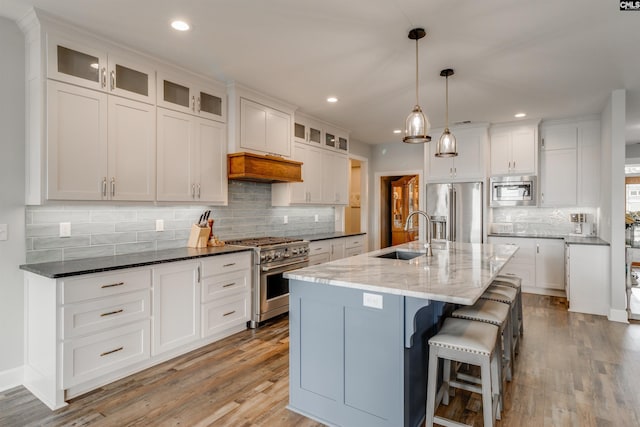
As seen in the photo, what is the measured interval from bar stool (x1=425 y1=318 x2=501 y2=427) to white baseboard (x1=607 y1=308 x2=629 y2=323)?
9.80 ft

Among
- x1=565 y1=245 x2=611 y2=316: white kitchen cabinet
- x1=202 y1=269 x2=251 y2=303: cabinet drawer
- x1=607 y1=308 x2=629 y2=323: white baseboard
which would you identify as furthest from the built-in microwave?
x1=202 y1=269 x2=251 y2=303: cabinet drawer

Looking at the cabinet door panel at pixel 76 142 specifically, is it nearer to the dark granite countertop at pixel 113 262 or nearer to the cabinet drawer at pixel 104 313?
the dark granite countertop at pixel 113 262

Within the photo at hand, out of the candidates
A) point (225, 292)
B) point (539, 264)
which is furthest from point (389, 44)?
point (539, 264)

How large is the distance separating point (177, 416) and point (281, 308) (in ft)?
6.31

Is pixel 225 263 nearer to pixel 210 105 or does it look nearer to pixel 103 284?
pixel 103 284

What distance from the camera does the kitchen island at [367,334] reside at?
186 centimetres

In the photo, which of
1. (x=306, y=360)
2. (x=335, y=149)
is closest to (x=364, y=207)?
(x=335, y=149)

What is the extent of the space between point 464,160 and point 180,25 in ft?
14.9

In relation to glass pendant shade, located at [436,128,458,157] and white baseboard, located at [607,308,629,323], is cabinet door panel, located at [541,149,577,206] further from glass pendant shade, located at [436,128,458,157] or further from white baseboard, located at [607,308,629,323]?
glass pendant shade, located at [436,128,458,157]

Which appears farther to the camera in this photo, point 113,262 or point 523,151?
point 523,151

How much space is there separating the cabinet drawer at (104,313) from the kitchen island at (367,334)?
1.27 m

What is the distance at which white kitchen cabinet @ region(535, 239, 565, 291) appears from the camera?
200 inches

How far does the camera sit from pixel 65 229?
2801mm

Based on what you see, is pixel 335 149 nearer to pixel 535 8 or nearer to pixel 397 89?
pixel 397 89
